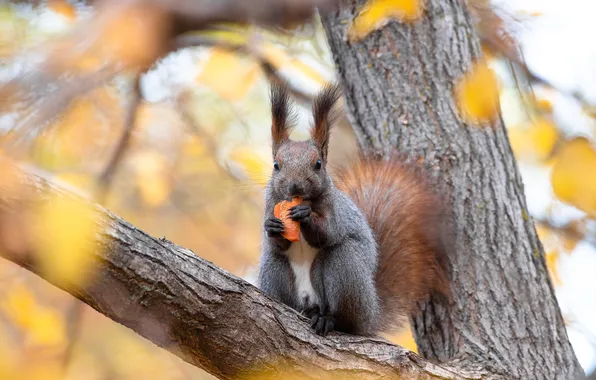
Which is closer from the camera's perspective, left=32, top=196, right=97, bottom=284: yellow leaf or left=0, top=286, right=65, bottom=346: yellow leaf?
left=32, top=196, right=97, bottom=284: yellow leaf

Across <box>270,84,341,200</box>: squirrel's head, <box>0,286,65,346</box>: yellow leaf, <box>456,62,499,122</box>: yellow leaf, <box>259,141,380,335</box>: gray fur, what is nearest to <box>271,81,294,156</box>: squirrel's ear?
<box>270,84,341,200</box>: squirrel's head

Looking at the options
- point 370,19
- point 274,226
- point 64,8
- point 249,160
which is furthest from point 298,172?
point 249,160

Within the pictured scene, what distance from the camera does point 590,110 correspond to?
252 centimetres

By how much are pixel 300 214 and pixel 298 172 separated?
0.16 m

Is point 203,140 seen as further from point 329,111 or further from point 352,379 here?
point 352,379

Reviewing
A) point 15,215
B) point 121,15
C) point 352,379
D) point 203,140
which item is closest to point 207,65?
point 203,140

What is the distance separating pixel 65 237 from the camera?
186 cm

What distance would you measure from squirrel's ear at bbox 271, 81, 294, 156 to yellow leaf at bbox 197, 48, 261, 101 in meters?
1.81

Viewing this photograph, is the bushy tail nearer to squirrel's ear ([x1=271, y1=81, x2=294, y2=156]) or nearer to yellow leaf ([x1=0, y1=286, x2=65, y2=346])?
squirrel's ear ([x1=271, y1=81, x2=294, y2=156])

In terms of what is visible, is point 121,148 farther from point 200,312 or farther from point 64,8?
point 200,312

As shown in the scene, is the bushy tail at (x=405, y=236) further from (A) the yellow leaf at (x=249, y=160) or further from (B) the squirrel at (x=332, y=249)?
(A) the yellow leaf at (x=249, y=160)

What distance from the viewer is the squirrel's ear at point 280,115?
9.52 ft

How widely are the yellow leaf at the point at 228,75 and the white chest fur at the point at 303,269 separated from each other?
2137 millimetres

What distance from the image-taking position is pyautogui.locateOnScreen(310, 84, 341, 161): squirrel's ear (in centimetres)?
284
